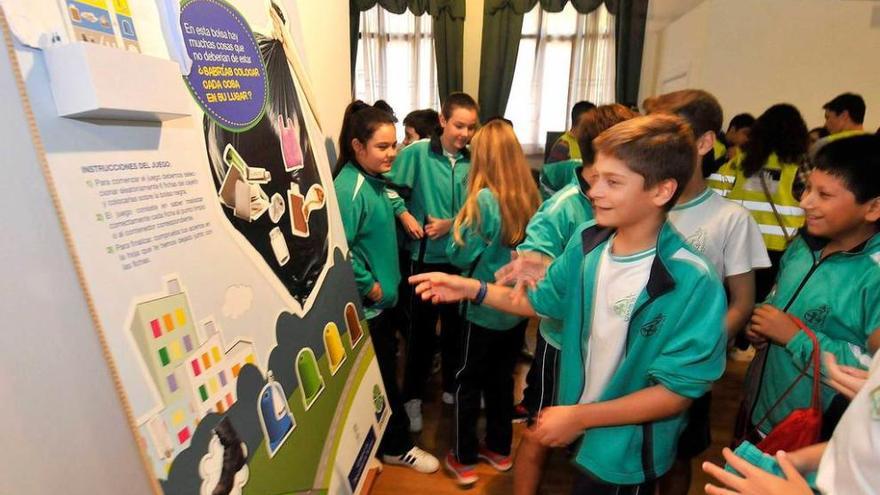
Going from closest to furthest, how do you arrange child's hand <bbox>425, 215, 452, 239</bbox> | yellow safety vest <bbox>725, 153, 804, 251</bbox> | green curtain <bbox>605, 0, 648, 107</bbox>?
child's hand <bbox>425, 215, 452, 239</bbox>, yellow safety vest <bbox>725, 153, 804, 251</bbox>, green curtain <bbox>605, 0, 648, 107</bbox>

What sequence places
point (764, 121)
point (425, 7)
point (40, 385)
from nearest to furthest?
1. point (40, 385)
2. point (764, 121)
3. point (425, 7)

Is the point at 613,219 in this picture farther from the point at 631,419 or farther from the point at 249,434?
the point at 249,434

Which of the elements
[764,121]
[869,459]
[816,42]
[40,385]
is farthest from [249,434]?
[816,42]

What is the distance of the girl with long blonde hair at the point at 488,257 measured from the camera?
1.90 metres

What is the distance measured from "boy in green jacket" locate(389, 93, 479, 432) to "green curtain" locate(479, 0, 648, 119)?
311 cm

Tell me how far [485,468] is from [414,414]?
1.48 ft

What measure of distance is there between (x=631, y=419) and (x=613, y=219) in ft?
1.58

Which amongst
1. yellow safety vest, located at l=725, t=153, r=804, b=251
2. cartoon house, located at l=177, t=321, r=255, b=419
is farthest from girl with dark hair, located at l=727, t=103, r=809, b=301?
cartoon house, located at l=177, t=321, r=255, b=419

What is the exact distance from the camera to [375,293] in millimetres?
1841

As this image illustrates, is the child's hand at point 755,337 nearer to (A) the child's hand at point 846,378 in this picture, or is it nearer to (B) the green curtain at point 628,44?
(A) the child's hand at point 846,378

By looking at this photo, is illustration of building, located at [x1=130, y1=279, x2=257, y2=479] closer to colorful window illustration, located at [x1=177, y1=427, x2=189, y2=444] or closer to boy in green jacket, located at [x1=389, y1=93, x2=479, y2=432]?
colorful window illustration, located at [x1=177, y1=427, x2=189, y2=444]

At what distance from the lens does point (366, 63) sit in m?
5.42

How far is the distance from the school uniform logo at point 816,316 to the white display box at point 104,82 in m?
1.69

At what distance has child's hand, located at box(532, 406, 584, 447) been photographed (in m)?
1.17
